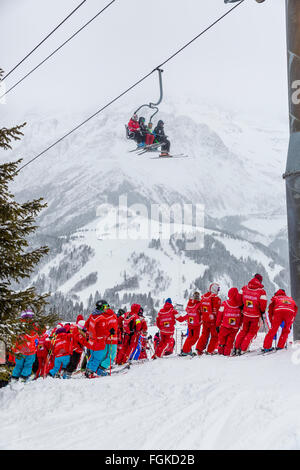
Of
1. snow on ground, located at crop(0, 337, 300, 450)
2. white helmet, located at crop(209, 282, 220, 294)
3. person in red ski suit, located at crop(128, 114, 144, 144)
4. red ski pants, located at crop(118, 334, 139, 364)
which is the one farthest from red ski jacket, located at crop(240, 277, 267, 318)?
person in red ski suit, located at crop(128, 114, 144, 144)

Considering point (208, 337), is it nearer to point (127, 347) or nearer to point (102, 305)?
point (127, 347)

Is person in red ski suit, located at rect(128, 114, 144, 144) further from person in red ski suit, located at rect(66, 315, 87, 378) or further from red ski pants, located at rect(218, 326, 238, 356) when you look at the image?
red ski pants, located at rect(218, 326, 238, 356)

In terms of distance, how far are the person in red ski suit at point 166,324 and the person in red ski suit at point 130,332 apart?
0.58 m

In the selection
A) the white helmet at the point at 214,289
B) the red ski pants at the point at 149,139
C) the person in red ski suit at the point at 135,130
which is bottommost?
the white helmet at the point at 214,289

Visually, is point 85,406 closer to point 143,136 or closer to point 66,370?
point 66,370

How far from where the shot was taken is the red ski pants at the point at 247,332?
32.8 ft

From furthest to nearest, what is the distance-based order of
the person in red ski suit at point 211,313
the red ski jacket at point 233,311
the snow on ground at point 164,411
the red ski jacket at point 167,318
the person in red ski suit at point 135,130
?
the person in red ski suit at point 135,130 → the red ski jacket at point 167,318 → the person in red ski suit at point 211,313 → the red ski jacket at point 233,311 → the snow on ground at point 164,411

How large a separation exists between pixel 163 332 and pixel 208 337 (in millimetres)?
1432

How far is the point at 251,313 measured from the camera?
32.9ft

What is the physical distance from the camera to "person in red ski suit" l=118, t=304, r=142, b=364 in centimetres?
1238

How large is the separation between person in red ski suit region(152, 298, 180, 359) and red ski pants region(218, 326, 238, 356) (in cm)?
181

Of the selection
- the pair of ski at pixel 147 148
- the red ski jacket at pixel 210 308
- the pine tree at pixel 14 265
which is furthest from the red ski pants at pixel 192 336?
the pair of ski at pixel 147 148

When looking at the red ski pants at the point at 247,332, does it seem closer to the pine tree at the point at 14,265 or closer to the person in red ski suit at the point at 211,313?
the person in red ski suit at the point at 211,313

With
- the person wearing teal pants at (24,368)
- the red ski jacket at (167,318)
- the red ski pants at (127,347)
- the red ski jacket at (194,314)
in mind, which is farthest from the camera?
the red ski pants at (127,347)
